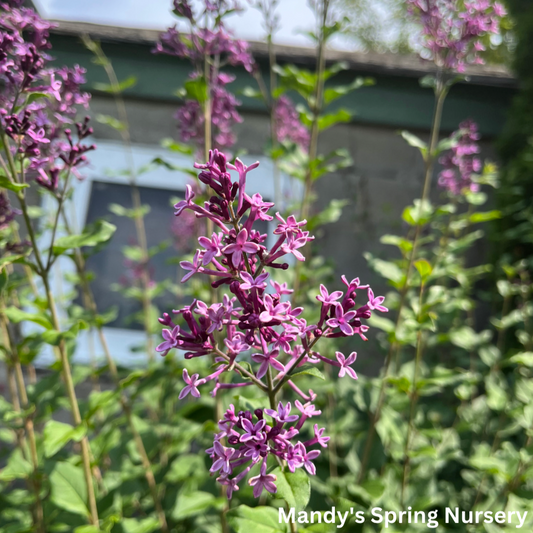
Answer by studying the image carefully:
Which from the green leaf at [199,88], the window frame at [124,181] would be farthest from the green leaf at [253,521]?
the window frame at [124,181]

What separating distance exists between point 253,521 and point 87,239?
1139mm

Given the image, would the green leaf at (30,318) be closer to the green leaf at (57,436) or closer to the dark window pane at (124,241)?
the green leaf at (57,436)

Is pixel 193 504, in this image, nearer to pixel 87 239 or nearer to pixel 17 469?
pixel 17 469

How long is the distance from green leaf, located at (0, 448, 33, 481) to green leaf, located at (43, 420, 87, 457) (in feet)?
1.68

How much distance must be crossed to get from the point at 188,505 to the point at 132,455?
829 millimetres

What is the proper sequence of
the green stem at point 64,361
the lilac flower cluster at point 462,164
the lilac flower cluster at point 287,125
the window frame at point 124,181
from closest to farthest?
the green stem at point 64,361 → the lilac flower cluster at point 462,164 → the lilac flower cluster at point 287,125 → the window frame at point 124,181

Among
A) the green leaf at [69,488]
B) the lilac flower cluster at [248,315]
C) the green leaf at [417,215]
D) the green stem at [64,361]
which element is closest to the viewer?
the lilac flower cluster at [248,315]

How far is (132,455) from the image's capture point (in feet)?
8.36

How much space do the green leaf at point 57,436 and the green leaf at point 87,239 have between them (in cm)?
69

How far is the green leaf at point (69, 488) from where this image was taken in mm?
1727

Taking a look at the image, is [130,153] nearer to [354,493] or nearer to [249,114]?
[249,114]

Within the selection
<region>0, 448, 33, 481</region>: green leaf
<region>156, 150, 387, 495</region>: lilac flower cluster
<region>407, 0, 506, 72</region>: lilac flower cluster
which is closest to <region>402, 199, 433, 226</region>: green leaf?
<region>407, 0, 506, 72</region>: lilac flower cluster

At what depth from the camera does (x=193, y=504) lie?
74.2 inches

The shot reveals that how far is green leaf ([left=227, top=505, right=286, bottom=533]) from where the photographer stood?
114cm
